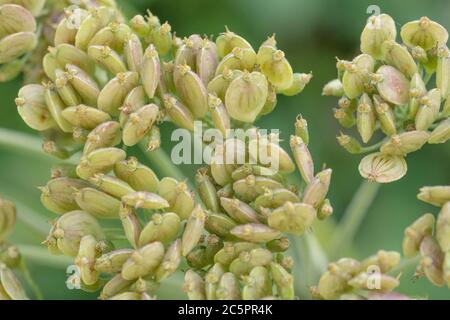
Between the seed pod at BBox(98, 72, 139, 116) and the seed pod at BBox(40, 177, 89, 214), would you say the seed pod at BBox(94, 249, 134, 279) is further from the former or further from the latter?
the seed pod at BBox(98, 72, 139, 116)

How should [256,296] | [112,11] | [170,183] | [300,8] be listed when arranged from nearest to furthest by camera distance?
1. [256,296]
2. [170,183]
3. [112,11]
4. [300,8]

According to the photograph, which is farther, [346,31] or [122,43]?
[346,31]

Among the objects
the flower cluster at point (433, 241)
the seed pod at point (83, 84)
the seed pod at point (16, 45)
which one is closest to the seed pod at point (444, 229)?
the flower cluster at point (433, 241)

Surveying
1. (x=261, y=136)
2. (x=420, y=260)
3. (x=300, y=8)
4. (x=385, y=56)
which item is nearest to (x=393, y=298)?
(x=420, y=260)

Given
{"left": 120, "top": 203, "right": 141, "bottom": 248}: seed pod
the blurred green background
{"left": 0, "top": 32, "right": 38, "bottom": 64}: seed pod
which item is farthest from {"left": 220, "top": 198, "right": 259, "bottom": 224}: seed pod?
the blurred green background

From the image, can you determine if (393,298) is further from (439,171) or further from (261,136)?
(439,171)

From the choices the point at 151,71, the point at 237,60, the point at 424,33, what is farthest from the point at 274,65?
the point at 424,33

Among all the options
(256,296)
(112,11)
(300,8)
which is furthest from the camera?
(300,8)
